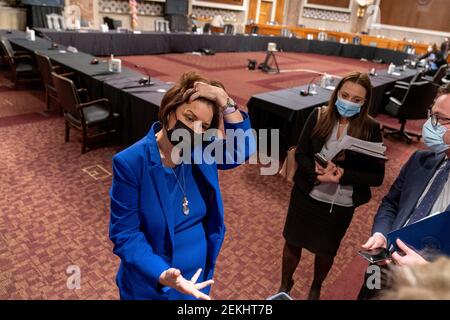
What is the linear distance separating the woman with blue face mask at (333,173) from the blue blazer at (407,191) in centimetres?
29

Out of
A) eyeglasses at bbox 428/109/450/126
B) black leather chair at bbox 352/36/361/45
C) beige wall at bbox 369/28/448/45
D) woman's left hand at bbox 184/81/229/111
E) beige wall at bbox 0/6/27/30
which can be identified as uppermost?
beige wall at bbox 369/28/448/45

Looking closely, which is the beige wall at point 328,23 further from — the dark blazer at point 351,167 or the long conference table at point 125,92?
the dark blazer at point 351,167

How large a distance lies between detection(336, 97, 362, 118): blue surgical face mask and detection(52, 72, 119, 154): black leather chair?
2940 millimetres

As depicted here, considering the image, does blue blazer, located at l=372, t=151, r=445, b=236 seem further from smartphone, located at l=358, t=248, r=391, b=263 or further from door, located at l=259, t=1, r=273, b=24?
door, located at l=259, t=1, r=273, b=24

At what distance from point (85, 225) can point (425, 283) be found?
2890mm

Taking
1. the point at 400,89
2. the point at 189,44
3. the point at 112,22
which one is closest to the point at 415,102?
the point at 400,89

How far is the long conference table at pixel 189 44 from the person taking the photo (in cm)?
913

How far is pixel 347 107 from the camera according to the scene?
6.63ft

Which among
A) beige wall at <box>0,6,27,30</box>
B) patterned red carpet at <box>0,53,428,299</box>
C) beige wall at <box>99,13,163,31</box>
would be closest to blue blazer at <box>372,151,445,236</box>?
patterned red carpet at <box>0,53,428,299</box>

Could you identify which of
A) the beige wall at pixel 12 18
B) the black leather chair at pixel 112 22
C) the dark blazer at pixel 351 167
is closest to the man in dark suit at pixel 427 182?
the dark blazer at pixel 351 167

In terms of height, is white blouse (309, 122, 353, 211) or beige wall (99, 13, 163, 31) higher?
beige wall (99, 13, 163, 31)

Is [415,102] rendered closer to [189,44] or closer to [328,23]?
[189,44]

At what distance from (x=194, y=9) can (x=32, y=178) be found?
43.6 feet

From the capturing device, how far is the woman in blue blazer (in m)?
1.25
